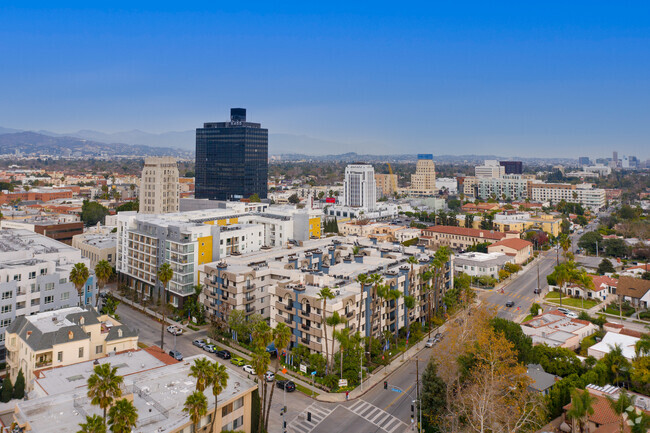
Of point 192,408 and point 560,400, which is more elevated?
point 192,408

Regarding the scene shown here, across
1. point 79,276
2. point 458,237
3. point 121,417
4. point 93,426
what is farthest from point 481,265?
point 93,426

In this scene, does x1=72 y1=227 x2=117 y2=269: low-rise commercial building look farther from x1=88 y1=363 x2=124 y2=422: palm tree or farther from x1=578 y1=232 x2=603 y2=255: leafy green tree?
x1=578 y1=232 x2=603 y2=255: leafy green tree

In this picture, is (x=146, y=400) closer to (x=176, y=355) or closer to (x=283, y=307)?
(x=176, y=355)

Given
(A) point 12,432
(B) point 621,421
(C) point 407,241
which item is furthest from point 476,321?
(C) point 407,241

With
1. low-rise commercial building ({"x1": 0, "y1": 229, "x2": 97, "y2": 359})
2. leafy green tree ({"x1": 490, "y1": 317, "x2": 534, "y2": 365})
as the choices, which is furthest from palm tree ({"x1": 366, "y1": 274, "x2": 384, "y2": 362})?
low-rise commercial building ({"x1": 0, "y1": 229, "x2": 97, "y2": 359})

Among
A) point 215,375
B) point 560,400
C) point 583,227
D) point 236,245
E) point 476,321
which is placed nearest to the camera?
point 215,375

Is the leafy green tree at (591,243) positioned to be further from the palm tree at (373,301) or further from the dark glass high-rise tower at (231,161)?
the dark glass high-rise tower at (231,161)

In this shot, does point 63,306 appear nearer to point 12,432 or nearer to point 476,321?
point 12,432
